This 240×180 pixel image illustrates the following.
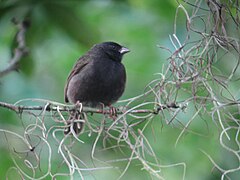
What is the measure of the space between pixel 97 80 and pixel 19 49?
2.44 feet

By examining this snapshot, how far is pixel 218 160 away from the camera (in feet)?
16.5

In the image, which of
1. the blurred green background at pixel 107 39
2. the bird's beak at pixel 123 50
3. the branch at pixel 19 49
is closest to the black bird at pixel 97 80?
the bird's beak at pixel 123 50

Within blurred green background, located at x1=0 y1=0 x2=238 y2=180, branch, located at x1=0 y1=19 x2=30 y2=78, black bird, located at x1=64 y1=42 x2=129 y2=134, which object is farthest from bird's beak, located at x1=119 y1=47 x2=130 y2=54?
branch, located at x1=0 y1=19 x2=30 y2=78

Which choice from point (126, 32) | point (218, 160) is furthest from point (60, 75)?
point (218, 160)

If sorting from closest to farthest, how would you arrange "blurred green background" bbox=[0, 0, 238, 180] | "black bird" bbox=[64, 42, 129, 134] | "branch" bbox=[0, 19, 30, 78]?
"branch" bbox=[0, 19, 30, 78], "blurred green background" bbox=[0, 0, 238, 180], "black bird" bbox=[64, 42, 129, 134]

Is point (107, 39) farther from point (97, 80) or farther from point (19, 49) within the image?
point (19, 49)

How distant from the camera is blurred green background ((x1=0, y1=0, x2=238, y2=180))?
5.24 m

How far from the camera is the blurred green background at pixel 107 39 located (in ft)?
17.2

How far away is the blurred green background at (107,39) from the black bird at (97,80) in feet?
0.53

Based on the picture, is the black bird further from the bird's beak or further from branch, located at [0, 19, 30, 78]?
branch, located at [0, 19, 30, 78]

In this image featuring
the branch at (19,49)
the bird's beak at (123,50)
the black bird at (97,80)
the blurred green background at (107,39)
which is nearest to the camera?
the branch at (19,49)

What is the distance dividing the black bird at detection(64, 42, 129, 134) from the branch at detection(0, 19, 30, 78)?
1.99 ft

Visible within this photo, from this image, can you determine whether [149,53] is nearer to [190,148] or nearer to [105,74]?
[105,74]

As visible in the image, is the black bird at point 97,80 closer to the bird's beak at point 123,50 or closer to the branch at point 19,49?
the bird's beak at point 123,50
